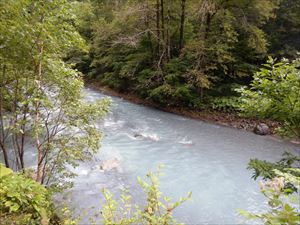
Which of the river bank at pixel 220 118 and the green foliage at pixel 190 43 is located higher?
the green foliage at pixel 190 43

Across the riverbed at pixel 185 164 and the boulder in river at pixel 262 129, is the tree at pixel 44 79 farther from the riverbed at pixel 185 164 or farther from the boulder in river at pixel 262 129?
the boulder in river at pixel 262 129

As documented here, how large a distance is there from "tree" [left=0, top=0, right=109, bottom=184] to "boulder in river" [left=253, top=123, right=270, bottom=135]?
6.84 m

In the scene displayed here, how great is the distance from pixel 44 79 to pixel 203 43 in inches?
320

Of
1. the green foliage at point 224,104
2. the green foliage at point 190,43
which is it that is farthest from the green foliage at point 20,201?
the green foliage at point 224,104

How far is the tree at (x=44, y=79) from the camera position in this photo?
3.79 meters

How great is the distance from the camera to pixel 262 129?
9586 mm

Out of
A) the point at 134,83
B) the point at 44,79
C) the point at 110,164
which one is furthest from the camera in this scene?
the point at 134,83

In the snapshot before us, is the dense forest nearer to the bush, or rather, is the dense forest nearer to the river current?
the bush

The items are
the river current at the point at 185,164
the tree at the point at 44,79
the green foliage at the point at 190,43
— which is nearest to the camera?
the tree at the point at 44,79

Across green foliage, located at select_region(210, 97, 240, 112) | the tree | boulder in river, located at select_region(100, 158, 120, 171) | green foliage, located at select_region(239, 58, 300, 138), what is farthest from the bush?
green foliage, located at select_region(210, 97, 240, 112)

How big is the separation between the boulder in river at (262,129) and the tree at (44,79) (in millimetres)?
6836

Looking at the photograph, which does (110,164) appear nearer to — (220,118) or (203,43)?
(220,118)

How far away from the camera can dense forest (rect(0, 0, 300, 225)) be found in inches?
115

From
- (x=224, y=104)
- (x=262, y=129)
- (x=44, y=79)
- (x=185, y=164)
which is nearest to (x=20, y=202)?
(x=44, y=79)
